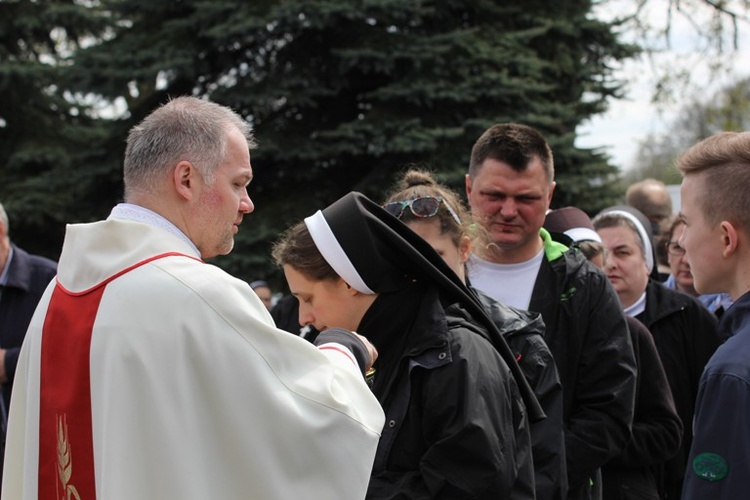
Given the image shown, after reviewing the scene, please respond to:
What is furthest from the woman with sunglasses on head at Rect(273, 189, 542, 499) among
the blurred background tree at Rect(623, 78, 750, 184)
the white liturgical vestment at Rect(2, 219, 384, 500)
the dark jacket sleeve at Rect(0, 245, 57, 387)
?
the blurred background tree at Rect(623, 78, 750, 184)

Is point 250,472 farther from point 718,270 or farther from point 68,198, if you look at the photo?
point 68,198

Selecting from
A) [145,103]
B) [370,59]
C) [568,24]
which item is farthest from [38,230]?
[568,24]

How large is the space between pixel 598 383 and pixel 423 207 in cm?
106

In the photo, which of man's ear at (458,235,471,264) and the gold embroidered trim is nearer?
the gold embroidered trim

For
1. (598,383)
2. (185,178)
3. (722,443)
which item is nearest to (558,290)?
(598,383)

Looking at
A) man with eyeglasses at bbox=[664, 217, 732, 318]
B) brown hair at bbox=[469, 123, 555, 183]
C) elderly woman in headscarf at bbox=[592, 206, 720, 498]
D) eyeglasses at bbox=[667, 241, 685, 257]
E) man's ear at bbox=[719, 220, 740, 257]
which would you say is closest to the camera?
man's ear at bbox=[719, 220, 740, 257]

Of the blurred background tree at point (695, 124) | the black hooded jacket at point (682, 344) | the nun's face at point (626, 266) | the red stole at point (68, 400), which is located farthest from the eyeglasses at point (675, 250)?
the blurred background tree at point (695, 124)

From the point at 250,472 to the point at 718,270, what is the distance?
151 centimetres

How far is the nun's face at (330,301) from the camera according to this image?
2977 mm

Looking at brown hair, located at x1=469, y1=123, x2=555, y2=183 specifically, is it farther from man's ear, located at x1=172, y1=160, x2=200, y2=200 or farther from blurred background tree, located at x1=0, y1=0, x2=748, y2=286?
blurred background tree, located at x1=0, y1=0, x2=748, y2=286

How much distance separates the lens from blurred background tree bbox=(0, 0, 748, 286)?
35.2 ft

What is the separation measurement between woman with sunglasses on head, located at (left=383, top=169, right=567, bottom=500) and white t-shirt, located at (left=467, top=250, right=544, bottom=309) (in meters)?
0.39

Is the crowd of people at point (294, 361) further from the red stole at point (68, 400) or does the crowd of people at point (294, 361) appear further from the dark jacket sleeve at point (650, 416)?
the dark jacket sleeve at point (650, 416)

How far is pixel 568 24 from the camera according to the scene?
11445 millimetres
